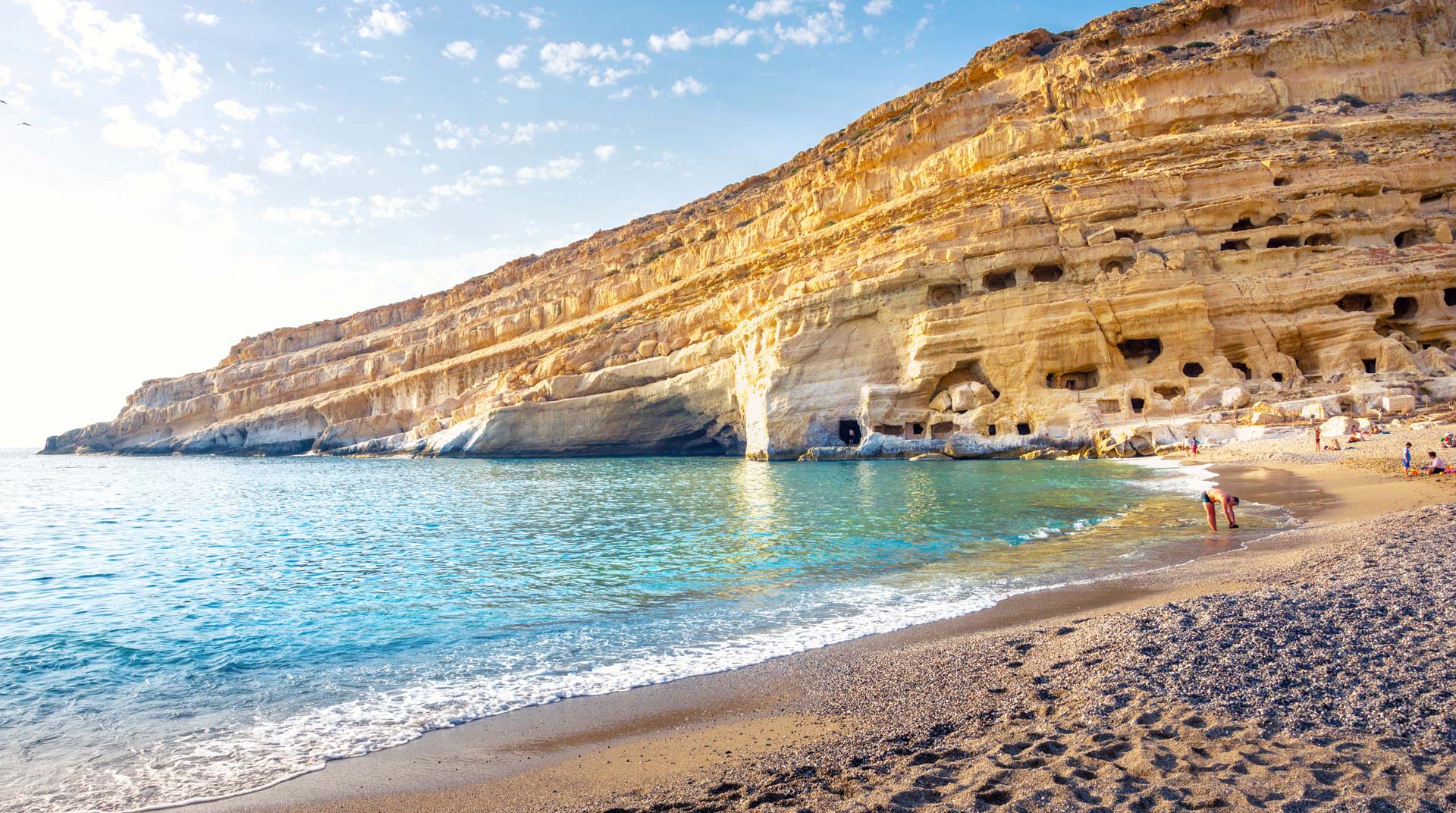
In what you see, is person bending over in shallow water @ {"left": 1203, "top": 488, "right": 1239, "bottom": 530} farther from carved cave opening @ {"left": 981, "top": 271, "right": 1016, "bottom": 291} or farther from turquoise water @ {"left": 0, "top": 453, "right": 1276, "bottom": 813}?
carved cave opening @ {"left": 981, "top": 271, "right": 1016, "bottom": 291}

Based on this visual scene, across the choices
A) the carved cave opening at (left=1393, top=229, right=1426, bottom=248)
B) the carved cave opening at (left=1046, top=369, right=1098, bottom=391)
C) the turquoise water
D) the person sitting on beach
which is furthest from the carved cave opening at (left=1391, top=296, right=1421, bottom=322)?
the person sitting on beach

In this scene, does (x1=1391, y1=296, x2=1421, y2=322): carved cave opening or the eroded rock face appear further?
the eroded rock face

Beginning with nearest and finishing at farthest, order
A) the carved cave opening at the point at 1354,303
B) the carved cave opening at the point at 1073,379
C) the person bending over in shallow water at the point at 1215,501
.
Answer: the person bending over in shallow water at the point at 1215,501
the carved cave opening at the point at 1354,303
the carved cave opening at the point at 1073,379

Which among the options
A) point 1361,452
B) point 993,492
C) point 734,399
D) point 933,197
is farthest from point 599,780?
point 933,197

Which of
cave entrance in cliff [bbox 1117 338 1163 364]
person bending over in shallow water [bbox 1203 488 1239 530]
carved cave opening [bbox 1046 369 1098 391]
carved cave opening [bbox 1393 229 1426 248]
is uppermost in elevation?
carved cave opening [bbox 1393 229 1426 248]

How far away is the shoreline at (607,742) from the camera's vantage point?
147 inches

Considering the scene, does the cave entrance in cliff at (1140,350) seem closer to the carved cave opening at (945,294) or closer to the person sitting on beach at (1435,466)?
the carved cave opening at (945,294)

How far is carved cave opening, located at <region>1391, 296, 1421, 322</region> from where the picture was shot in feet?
81.1

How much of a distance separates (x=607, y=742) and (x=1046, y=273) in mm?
29581

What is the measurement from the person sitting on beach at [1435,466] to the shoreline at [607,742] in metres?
10.8

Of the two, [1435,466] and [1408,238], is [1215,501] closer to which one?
[1435,466]

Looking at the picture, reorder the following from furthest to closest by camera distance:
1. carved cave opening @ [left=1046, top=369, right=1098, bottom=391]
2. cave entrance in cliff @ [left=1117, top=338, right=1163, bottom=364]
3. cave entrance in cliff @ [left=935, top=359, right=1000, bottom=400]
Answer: cave entrance in cliff @ [left=935, top=359, right=1000, bottom=400] < carved cave opening @ [left=1046, top=369, right=1098, bottom=391] < cave entrance in cliff @ [left=1117, top=338, right=1163, bottom=364]

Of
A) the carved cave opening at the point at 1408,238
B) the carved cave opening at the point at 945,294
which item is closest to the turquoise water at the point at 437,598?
the carved cave opening at the point at 945,294

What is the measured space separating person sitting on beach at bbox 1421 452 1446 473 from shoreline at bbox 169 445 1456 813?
10.8 meters
